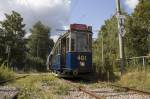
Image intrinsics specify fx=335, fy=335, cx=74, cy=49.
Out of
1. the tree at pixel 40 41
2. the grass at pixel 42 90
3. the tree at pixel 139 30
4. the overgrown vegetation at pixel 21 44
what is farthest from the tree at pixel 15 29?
the grass at pixel 42 90

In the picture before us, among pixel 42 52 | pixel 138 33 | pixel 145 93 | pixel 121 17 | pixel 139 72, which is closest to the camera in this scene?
pixel 145 93

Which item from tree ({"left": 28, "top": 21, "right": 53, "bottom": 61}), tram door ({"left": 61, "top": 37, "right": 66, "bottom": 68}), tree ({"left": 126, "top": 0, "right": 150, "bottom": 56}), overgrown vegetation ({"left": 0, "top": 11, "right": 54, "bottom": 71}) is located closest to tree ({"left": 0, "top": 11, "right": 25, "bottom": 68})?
overgrown vegetation ({"left": 0, "top": 11, "right": 54, "bottom": 71})

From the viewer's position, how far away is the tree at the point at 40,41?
10450 cm

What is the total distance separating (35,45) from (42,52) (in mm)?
3170

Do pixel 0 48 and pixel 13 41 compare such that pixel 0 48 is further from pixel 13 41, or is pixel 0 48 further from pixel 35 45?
pixel 35 45

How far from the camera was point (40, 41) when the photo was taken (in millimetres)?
107562

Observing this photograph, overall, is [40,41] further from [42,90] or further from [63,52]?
[42,90]

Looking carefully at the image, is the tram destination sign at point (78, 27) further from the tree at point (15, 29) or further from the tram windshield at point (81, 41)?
the tree at point (15, 29)

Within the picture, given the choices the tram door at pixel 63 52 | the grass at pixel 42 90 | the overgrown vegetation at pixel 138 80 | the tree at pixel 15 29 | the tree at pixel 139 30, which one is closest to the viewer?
the grass at pixel 42 90

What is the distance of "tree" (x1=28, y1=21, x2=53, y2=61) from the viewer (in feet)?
343

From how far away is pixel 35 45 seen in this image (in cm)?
10569

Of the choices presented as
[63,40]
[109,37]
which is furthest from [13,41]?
[63,40]

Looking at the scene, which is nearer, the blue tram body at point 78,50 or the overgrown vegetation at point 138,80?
the overgrown vegetation at point 138,80

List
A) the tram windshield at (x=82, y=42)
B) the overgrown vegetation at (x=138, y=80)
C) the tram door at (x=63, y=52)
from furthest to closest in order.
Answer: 1. the tram door at (x=63, y=52)
2. the tram windshield at (x=82, y=42)
3. the overgrown vegetation at (x=138, y=80)
